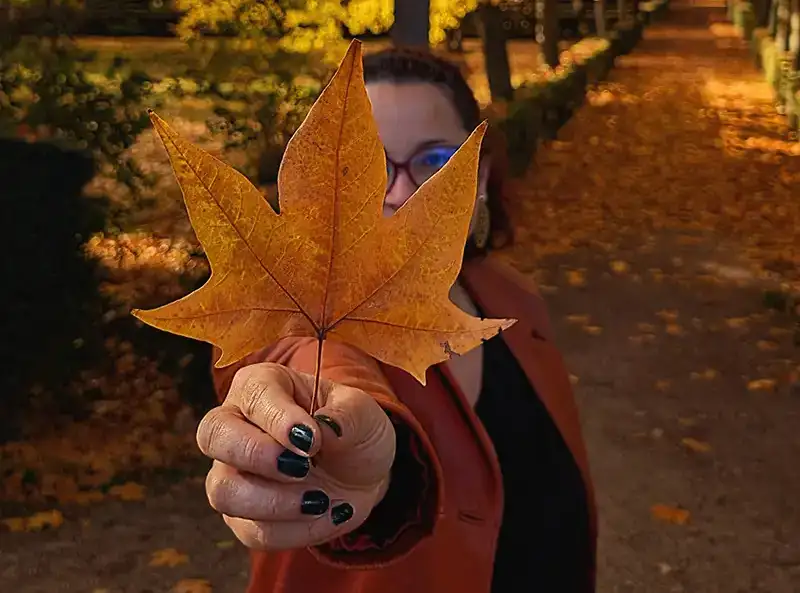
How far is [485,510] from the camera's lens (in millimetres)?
1607

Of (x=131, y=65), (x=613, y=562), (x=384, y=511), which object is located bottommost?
(x=613, y=562)

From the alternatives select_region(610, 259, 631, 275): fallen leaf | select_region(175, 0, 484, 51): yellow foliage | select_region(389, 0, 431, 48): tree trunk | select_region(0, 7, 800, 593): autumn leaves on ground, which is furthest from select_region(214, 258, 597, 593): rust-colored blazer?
select_region(610, 259, 631, 275): fallen leaf

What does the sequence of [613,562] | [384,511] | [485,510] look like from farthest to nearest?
[613,562] < [485,510] < [384,511]

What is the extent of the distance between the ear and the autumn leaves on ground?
251 millimetres

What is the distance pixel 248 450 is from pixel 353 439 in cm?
13

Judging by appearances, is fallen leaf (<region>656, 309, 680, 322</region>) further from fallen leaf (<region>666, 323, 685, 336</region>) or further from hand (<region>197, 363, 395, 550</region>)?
hand (<region>197, 363, 395, 550</region>)

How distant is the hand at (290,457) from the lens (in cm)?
97

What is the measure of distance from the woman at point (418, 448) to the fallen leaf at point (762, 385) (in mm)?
4725

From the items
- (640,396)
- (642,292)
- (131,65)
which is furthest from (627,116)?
(131,65)

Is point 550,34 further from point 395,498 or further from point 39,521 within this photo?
point 395,498

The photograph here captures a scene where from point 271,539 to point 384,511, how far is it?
0.35 m

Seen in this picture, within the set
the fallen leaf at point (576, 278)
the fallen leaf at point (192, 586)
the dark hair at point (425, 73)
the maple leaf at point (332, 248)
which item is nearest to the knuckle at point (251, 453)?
the maple leaf at point (332, 248)

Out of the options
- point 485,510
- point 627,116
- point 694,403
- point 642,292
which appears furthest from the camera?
point 627,116

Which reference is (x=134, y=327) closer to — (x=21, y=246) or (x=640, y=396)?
(x=21, y=246)
